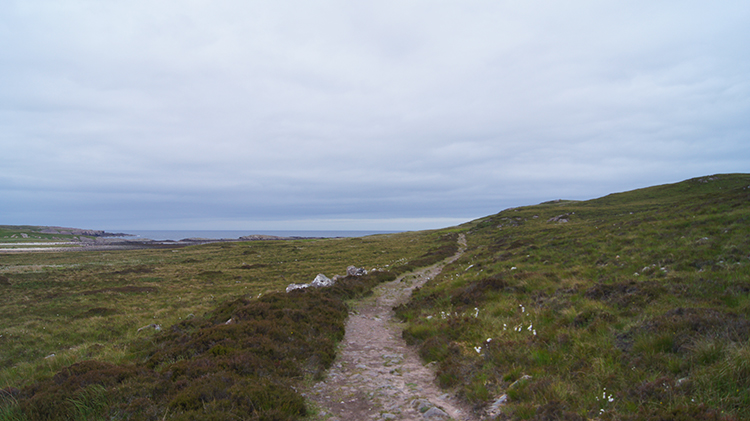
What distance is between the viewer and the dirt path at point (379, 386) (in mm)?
7188

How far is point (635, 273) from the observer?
45.4ft

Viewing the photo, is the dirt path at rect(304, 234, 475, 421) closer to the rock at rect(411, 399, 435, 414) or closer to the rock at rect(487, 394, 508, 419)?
the rock at rect(411, 399, 435, 414)

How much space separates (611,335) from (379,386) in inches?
245

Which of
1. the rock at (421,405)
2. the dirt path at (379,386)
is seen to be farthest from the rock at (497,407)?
the rock at (421,405)

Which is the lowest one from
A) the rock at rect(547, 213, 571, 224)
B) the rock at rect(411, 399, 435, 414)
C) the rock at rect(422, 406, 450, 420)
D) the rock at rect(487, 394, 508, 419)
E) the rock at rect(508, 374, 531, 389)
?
the rock at rect(411, 399, 435, 414)

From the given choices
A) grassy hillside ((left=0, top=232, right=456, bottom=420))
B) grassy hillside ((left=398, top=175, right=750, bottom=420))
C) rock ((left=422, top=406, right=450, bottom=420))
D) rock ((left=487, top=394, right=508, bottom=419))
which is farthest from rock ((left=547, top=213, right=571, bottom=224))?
rock ((left=422, top=406, right=450, bottom=420))

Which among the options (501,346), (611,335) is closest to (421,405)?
(501,346)

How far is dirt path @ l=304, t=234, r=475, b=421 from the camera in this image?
7188 mm

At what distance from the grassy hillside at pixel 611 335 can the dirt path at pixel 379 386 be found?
0.60 metres

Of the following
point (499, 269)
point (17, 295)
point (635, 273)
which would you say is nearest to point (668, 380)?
point (635, 273)

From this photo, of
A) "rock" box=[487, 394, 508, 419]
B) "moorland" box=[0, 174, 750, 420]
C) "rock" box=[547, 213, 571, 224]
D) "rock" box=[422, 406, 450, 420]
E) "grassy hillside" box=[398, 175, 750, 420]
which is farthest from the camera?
"rock" box=[547, 213, 571, 224]

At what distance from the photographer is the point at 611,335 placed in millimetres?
8055

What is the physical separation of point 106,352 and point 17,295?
28.3m

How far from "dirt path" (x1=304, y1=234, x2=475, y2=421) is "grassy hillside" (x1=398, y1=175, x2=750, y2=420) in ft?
1.96
